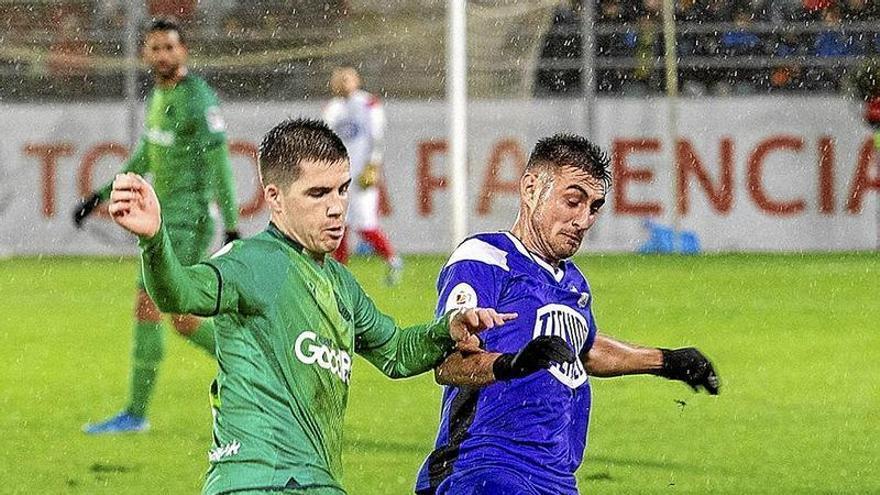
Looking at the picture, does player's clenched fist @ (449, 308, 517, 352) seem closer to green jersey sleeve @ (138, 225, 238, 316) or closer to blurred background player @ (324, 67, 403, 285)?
green jersey sleeve @ (138, 225, 238, 316)

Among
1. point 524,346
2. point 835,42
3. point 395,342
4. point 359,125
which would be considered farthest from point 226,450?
point 835,42

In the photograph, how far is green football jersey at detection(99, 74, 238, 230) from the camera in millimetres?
9633

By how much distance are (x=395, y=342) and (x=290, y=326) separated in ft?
1.27

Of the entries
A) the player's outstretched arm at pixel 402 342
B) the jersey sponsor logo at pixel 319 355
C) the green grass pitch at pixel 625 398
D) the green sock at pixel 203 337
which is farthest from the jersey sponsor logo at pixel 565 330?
the green sock at pixel 203 337

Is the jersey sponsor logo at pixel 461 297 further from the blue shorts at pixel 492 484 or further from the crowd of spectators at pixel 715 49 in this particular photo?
the crowd of spectators at pixel 715 49

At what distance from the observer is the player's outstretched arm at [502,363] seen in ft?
14.9

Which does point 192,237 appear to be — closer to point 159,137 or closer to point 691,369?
point 159,137

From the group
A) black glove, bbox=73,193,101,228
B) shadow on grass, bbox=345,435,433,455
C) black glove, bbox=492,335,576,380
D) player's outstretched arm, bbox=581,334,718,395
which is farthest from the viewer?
black glove, bbox=73,193,101,228

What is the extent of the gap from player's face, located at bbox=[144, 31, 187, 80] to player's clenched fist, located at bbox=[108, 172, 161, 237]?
5.35 meters

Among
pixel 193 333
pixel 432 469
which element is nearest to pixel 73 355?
pixel 193 333

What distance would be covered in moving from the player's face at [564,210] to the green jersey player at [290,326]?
23.5 inches

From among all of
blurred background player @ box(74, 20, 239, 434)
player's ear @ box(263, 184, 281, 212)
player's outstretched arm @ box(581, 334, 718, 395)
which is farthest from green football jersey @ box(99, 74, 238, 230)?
player's ear @ box(263, 184, 281, 212)

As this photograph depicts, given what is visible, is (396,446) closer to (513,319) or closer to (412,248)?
(513,319)

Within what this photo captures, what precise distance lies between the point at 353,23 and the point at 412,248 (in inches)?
111
